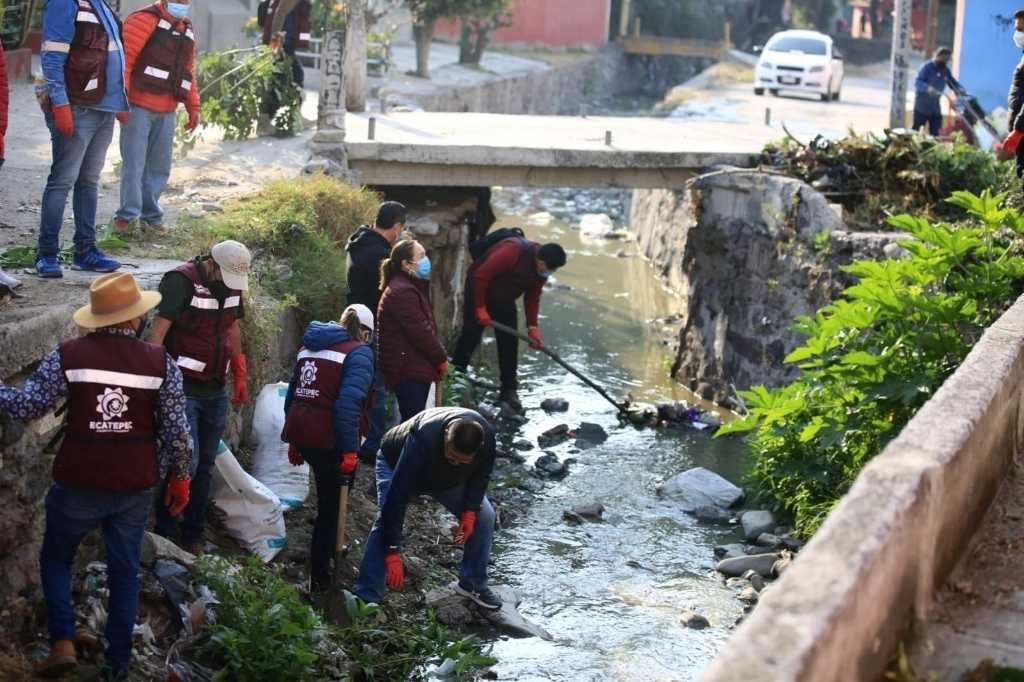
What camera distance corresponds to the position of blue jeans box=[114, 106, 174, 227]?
8180 mm

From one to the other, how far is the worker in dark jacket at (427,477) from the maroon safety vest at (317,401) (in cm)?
34

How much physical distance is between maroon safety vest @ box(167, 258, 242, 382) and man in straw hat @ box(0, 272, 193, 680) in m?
1.03

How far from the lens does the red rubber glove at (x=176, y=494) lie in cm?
527

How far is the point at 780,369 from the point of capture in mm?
11930

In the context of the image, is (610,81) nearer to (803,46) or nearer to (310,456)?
(803,46)

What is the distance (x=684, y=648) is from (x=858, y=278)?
514cm

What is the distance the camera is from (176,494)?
5367 mm

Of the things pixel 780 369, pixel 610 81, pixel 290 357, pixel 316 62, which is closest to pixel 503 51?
pixel 610 81

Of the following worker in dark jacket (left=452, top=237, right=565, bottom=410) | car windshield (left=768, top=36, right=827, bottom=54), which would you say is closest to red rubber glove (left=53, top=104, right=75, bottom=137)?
worker in dark jacket (left=452, top=237, right=565, bottom=410)

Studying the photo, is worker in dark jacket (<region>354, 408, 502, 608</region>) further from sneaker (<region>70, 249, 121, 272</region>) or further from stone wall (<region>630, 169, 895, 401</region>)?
stone wall (<region>630, 169, 895, 401</region>)

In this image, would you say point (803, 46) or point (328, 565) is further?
point (803, 46)

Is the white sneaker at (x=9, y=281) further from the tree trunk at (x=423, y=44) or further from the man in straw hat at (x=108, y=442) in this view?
the tree trunk at (x=423, y=44)

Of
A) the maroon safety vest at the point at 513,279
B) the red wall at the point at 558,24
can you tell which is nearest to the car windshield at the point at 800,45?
the red wall at the point at 558,24

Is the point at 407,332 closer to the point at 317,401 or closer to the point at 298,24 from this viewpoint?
the point at 317,401
